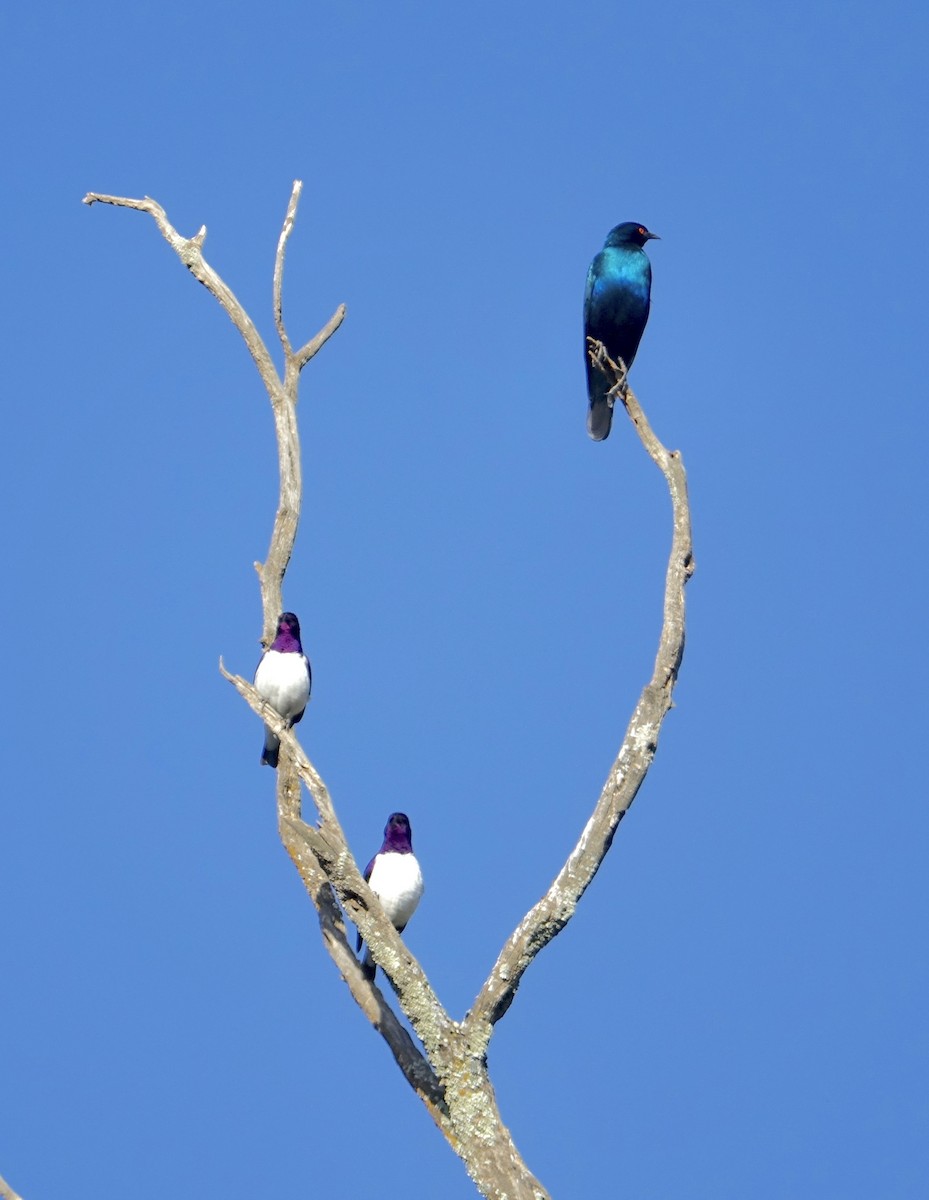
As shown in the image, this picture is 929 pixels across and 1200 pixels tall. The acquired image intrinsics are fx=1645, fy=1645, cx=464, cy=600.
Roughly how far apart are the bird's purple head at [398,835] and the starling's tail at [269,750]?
744 millimetres

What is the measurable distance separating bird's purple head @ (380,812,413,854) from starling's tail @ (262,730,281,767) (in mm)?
744

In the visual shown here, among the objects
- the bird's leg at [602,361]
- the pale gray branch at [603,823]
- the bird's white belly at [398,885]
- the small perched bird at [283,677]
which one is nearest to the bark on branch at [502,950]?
the pale gray branch at [603,823]

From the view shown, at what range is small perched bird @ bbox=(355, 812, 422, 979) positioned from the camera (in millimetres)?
8648

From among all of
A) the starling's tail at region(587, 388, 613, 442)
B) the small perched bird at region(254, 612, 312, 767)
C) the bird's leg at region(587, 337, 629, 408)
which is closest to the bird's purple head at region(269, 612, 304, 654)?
the small perched bird at region(254, 612, 312, 767)

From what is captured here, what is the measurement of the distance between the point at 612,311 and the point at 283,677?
3438mm

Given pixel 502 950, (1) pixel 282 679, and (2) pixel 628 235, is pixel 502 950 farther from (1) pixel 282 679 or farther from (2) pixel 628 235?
(2) pixel 628 235

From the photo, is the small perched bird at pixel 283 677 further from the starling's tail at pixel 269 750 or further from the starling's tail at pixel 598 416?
the starling's tail at pixel 598 416

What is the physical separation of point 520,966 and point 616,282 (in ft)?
18.1

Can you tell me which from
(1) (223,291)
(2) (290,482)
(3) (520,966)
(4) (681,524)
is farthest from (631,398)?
(3) (520,966)

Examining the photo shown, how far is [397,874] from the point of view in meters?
8.68

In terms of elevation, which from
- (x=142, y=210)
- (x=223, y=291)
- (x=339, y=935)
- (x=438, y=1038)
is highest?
(x=142, y=210)

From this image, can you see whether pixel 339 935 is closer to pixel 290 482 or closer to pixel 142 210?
pixel 290 482

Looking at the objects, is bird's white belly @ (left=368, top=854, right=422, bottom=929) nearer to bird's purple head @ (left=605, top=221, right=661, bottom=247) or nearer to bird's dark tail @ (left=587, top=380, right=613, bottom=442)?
bird's dark tail @ (left=587, top=380, right=613, bottom=442)

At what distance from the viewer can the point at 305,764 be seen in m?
7.03
